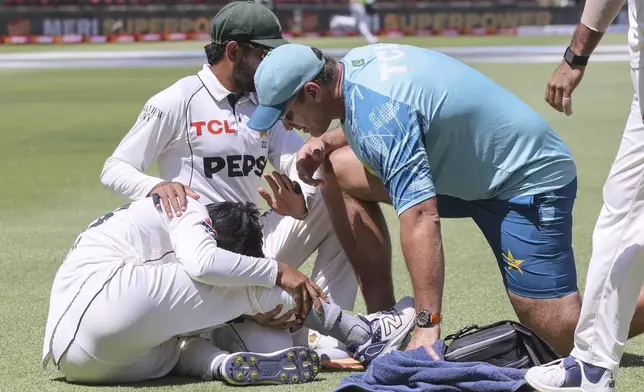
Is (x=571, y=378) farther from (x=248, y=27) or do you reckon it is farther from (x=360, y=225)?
(x=248, y=27)

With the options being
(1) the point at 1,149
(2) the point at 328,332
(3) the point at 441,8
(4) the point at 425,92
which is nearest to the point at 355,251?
(2) the point at 328,332

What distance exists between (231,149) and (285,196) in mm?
477

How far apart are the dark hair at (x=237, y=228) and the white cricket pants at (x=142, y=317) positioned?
0.25m

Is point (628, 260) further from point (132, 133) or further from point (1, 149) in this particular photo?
point (1, 149)

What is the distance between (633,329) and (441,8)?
3812cm

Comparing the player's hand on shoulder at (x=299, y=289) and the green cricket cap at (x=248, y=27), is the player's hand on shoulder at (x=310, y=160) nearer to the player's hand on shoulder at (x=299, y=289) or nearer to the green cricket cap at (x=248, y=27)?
the green cricket cap at (x=248, y=27)

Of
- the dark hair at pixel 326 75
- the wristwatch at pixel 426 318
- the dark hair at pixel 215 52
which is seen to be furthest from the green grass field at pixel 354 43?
the wristwatch at pixel 426 318

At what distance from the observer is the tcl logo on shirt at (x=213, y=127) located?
19.7ft

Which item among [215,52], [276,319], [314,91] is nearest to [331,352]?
[276,319]

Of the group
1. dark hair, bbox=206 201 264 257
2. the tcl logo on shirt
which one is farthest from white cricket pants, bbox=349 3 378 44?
dark hair, bbox=206 201 264 257

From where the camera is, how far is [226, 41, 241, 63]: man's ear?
5973 mm

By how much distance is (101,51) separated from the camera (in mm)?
33500

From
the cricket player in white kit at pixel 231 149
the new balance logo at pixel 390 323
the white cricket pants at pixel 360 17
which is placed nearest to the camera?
the new balance logo at pixel 390 323

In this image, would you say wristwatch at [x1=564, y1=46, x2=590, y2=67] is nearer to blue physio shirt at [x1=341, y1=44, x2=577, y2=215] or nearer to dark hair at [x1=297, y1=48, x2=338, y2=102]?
blue physio shirt at [x1=341, y1=44, x2=577, y2=215]
